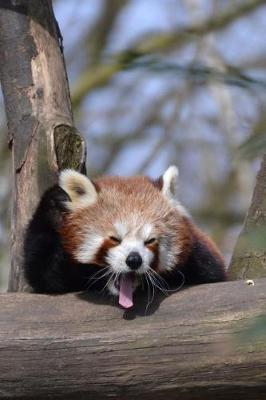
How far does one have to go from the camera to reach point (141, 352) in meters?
2.35

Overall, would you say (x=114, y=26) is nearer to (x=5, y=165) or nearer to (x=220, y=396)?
(x=5, y=165)

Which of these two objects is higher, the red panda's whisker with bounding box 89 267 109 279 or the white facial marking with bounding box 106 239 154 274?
the white facial marking with bounding box 106 239 154 274

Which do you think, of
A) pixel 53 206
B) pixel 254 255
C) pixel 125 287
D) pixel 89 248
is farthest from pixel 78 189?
pixel 254 255

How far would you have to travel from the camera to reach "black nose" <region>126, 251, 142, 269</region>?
234 centimetres

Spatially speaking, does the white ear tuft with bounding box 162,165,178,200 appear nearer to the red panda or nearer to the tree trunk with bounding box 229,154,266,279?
the red panda

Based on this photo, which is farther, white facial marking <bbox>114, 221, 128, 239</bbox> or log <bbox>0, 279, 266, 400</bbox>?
→ white facial marking <bbox>114, 221, 128, 239</bbox>

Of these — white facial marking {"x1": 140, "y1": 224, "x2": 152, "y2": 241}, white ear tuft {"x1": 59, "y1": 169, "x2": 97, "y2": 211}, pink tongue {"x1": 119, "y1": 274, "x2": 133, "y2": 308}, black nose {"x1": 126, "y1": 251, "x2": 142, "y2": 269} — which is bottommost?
pink tongue {"x1": 119, "y1": 274, "x2": 133, "y2": 308}

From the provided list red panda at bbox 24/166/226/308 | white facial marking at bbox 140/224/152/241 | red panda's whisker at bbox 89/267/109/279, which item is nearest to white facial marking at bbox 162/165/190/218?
red panda at bbox 24/166/226/308

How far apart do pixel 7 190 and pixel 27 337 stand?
16.5ft

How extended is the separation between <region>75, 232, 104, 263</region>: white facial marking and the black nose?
13 cm

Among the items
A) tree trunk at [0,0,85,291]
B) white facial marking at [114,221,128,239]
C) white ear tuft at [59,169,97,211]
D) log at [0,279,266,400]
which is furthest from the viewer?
tree trunk at [0,0,85,291]

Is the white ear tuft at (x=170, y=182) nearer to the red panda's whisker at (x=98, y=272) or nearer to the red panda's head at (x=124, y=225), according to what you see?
the red panda's head at (x=124, y=225)

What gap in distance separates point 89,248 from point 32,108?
0.75 meters

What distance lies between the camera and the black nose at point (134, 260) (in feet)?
7.66
